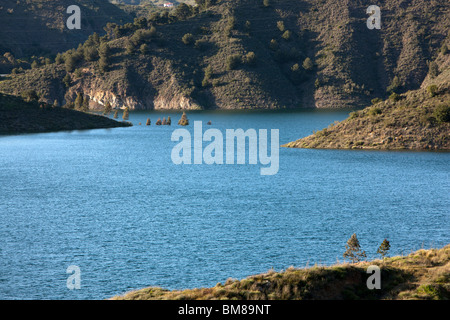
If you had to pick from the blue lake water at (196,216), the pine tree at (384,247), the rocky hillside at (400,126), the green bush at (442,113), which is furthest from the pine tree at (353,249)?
the green bush at (442,113)

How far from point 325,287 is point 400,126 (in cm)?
7226

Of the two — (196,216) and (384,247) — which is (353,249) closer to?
(384,247)

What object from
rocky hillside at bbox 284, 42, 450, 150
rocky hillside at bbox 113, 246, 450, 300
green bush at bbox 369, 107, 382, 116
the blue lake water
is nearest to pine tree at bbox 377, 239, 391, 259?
the blue lake water

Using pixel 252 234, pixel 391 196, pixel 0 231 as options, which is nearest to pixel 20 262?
pixel 0 231

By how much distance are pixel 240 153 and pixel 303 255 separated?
63.3m

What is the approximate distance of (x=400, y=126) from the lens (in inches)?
3565

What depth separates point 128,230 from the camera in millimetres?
40812

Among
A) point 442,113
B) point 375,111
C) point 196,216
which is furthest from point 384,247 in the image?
point 375,111

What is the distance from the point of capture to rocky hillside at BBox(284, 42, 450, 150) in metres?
87.8

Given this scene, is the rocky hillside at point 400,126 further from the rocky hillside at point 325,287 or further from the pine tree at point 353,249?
the rocky hillside at point 325,287

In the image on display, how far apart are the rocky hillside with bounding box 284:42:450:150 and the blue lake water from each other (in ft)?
14.3

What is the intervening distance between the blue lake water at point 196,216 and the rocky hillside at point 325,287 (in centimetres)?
642

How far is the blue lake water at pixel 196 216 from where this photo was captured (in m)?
31.6
